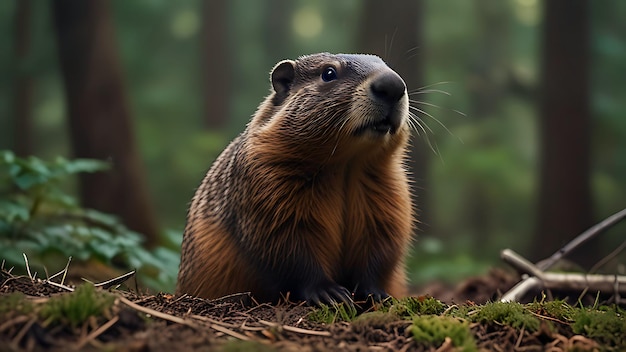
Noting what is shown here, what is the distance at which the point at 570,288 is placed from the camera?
169 inches

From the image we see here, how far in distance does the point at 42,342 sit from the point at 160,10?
51.2 feet

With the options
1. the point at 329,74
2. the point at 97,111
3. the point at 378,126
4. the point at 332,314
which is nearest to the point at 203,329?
the point at 332,314

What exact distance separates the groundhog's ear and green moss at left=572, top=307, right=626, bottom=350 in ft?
6.75

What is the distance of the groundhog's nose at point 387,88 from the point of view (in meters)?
3.25

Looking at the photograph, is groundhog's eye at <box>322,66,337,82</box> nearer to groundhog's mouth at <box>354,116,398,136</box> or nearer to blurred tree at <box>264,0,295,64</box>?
groundhog's mouth at <box>354,116,398,136</box>

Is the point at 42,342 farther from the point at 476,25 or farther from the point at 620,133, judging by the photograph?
the point at 476,25

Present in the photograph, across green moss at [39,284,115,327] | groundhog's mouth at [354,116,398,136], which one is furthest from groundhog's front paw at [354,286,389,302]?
green moss at [39,284,115,327]

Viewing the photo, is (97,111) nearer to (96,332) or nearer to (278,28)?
(96,332)

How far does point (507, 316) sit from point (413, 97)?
25.3 feet

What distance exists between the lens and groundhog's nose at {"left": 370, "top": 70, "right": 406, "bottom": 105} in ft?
10.6

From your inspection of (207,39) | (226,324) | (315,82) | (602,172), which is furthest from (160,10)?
(226,324)

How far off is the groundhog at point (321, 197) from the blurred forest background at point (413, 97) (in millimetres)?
487

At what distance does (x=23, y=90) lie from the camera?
1475cm

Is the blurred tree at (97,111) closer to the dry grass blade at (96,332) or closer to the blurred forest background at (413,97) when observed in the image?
the blurred forest background at (413,97)
